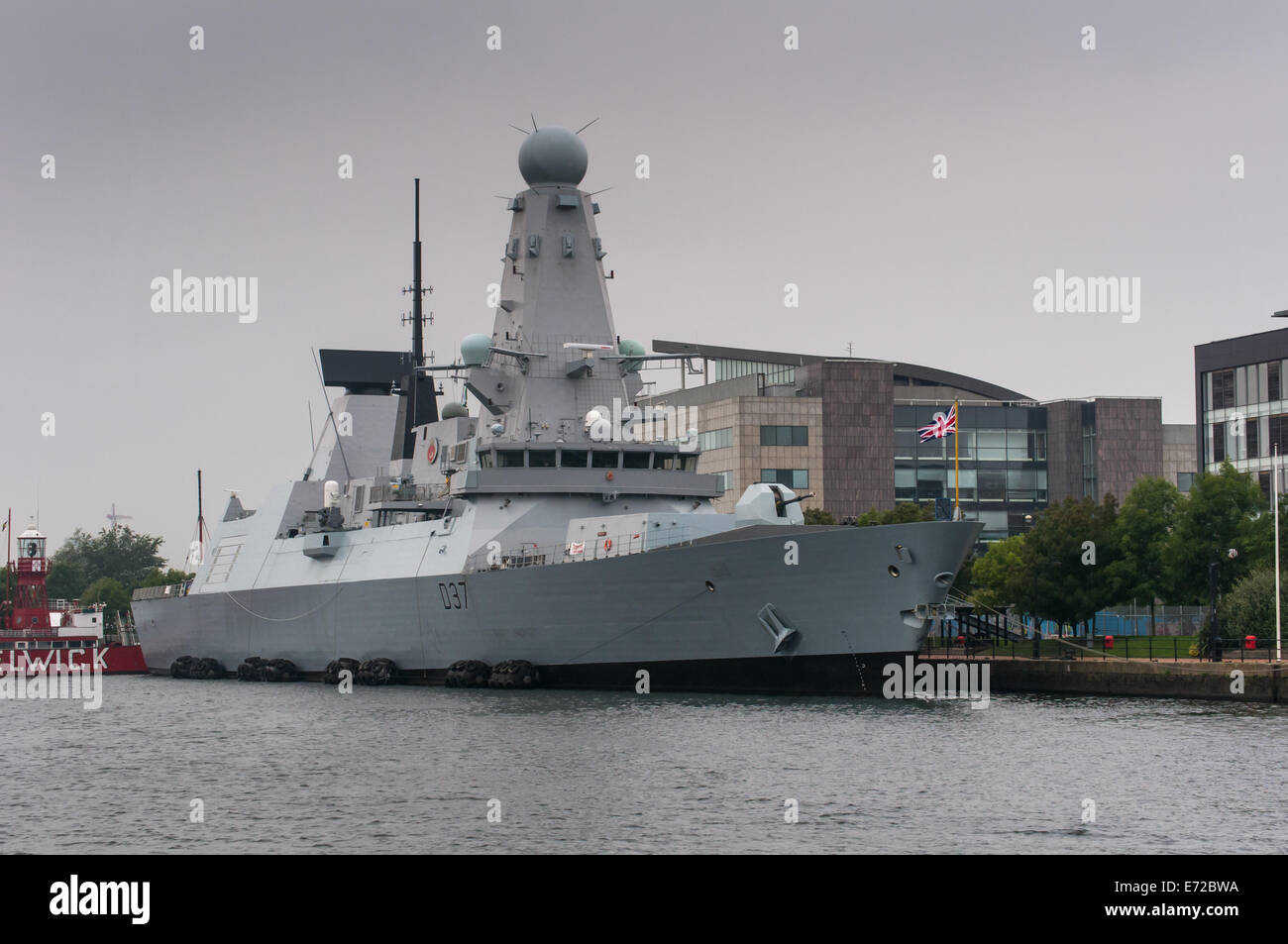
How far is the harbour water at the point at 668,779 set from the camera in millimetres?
21453

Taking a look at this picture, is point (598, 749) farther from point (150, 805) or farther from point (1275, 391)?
point (1275, 391)

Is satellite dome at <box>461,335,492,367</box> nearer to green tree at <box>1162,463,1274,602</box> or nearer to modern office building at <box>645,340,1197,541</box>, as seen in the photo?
green tree at <box>1162,463,1274,602</box>

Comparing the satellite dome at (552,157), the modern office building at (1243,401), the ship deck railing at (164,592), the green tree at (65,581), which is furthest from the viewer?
the green tree at (65,581)

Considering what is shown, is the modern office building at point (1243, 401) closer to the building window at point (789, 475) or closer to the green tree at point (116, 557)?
the building window at point (789, 475)

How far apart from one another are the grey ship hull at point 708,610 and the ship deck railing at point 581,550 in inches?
19.4

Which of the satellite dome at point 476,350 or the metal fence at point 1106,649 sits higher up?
the satellite dome at point 476,350

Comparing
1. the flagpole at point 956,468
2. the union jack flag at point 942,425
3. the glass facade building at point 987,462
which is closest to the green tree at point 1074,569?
the flagpole at point 956,468

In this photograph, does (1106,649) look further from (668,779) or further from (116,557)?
(116,557)

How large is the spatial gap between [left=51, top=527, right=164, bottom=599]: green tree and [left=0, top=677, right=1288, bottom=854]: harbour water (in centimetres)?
11014

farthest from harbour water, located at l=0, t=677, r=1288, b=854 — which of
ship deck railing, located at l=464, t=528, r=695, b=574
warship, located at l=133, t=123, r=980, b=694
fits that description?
ship deck railing, located at l=464, t=528, r=695, b=574

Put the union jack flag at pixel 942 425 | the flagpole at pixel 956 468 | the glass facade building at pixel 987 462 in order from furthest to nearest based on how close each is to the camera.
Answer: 1. the glass facade building at pixel 987 462
2. the union jack flag at pixel 942 425
3. the flagpole at pixel 956 468

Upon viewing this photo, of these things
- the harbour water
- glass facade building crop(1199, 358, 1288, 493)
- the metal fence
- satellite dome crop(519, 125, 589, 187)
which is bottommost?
the harbour water

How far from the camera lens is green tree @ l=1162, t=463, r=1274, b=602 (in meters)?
49.0

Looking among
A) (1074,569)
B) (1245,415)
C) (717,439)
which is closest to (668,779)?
(1074,569)
